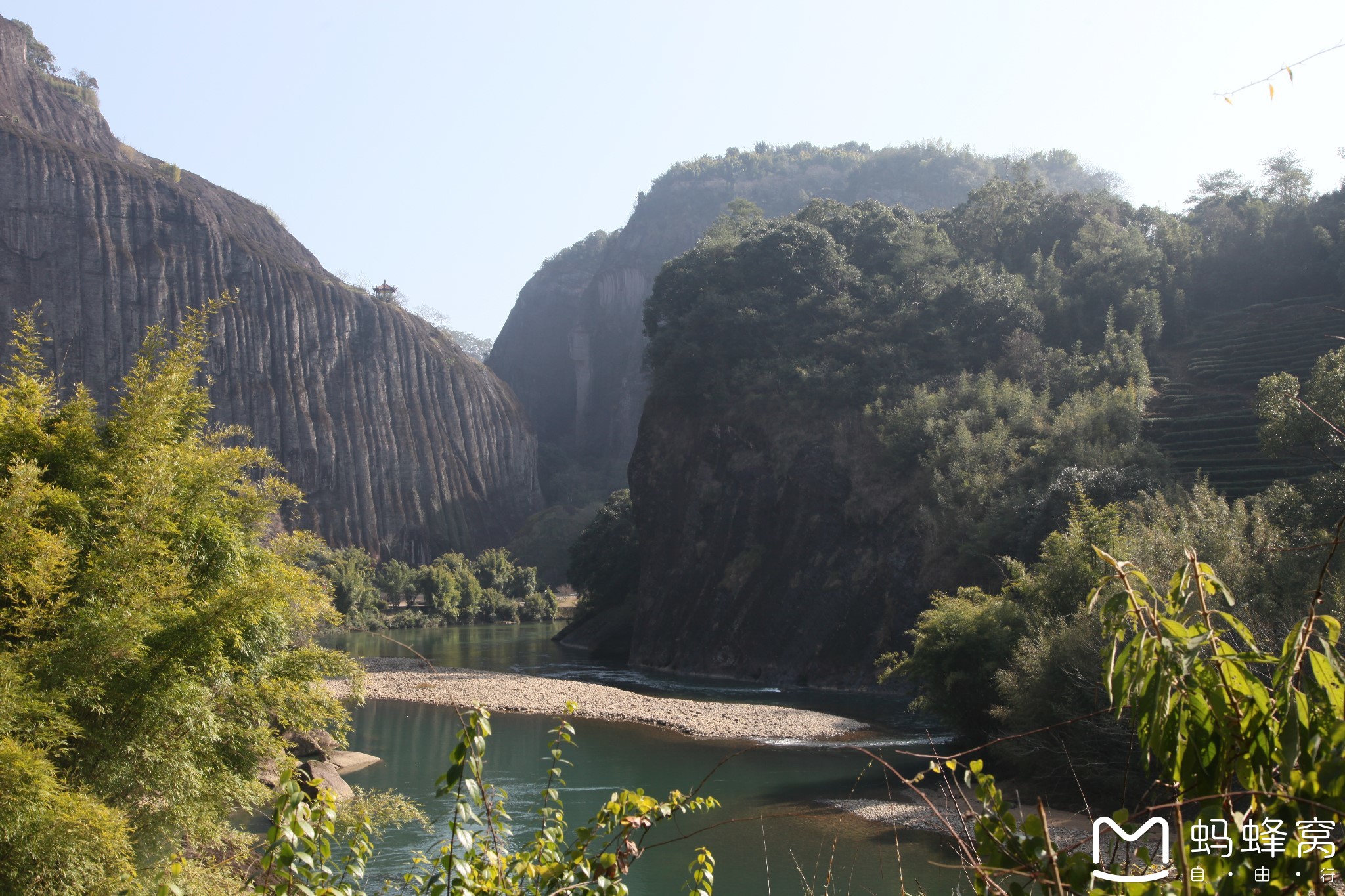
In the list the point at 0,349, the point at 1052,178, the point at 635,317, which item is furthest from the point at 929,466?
the point at 1052,178

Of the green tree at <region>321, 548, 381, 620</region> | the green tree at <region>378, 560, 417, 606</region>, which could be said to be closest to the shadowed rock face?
the green tree at <region>378, 560, 417, 606</region>

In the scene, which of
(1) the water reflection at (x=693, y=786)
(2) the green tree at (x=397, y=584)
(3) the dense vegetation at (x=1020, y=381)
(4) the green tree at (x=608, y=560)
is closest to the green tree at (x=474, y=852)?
(1) the water reflection at (x=693, y=786)

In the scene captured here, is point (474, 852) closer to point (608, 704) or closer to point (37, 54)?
point (608, 704)

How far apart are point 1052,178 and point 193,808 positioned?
11312 centimetres

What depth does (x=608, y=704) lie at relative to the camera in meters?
25.5

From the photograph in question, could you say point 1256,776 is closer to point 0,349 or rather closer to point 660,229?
point 0,349

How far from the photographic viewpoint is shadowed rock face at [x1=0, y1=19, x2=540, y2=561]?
49.6 meters

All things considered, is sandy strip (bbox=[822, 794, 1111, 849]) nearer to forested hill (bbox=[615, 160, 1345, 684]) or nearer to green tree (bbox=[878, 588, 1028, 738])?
green tree (bbox=[878, 588, 1028, 738])

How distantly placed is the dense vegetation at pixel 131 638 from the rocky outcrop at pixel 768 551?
2265 cm

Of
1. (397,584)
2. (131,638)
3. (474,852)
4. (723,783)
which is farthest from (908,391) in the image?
(397,584)

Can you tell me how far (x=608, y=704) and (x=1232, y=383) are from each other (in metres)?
25.4

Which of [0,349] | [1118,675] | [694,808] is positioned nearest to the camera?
[1118,675]

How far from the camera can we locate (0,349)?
4488 centimetres

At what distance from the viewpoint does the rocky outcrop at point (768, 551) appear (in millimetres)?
30844
